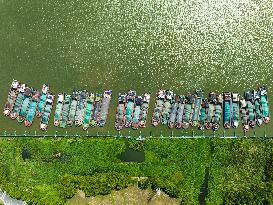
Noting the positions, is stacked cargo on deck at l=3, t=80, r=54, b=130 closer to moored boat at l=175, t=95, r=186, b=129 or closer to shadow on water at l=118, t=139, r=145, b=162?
shadow on water at l=118, t=139, r=145, b=162

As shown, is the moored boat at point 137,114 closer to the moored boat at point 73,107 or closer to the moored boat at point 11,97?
the moored boat at point 73,107

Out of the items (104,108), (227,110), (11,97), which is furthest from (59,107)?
(227,110)

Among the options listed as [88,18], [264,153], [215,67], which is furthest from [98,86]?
[264,153]

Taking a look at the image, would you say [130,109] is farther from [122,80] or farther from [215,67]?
[215,67]

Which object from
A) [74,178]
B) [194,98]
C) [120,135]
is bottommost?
[74,178]

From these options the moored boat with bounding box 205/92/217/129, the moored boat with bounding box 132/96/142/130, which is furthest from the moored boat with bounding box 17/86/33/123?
the moored boat with bounding box 205/92/217/129

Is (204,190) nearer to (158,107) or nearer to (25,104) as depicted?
(158,107)
